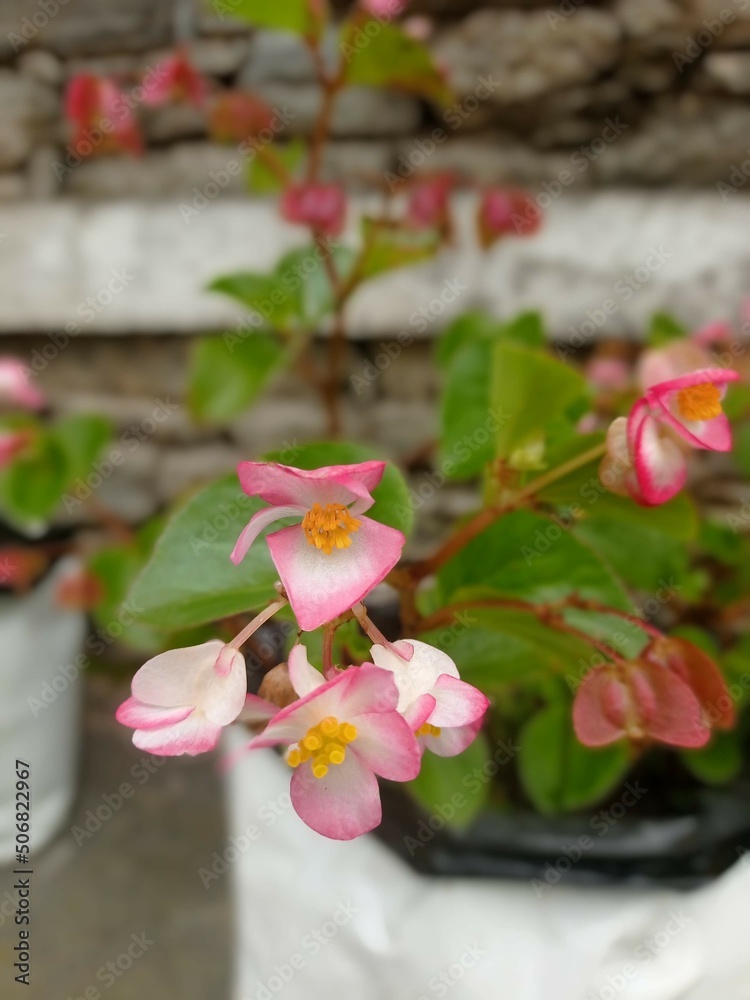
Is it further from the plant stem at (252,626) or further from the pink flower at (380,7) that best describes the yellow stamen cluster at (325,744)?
the pink flower at (380,7)

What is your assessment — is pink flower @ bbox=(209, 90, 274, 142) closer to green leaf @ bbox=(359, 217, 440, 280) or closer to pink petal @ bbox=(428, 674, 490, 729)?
green leaf @ bbox=(359, 217, 440, 280)

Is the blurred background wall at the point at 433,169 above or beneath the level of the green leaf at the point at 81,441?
above

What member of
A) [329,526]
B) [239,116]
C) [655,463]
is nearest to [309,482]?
[329,526]

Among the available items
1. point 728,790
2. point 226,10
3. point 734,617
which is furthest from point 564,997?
point 226,10

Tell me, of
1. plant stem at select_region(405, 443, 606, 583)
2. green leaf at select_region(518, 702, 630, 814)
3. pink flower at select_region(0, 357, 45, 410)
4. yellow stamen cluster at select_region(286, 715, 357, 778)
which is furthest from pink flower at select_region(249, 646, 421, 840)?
pink flower at select_region(0, 357, 45, 410)

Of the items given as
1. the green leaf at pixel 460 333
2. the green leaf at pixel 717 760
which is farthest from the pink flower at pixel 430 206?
the green leaf at pixel 717 760
